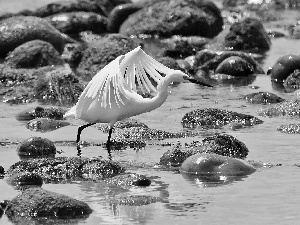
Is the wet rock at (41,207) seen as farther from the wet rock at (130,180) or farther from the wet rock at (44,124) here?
the wet rock at (44,124)

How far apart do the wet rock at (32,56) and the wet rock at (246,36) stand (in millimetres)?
6398

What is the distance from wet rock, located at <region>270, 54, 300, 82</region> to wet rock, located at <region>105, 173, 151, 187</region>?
12.1m

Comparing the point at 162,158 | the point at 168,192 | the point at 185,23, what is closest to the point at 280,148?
the point at 162,158

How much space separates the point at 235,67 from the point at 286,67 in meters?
1.61

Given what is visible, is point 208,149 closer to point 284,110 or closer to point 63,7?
point 284,110

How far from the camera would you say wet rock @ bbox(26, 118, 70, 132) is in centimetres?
1731

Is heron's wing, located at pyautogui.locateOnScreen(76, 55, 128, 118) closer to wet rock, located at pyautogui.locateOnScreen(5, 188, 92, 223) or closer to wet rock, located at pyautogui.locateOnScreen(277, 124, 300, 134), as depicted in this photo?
wet rock, located at pyautogui.locateOnScreen(277, 124, 300, 134)

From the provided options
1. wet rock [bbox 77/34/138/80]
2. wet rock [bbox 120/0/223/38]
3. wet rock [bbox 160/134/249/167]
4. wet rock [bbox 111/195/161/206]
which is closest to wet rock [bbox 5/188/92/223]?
wet rock [bbox 111/195/161/206]

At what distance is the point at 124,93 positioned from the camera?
1529cm

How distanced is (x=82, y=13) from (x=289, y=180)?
2371 centimetres

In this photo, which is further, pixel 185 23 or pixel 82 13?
pixel 82 13

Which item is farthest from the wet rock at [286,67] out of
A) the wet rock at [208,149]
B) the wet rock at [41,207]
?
the wet rock at [41,207]

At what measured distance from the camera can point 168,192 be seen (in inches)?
480

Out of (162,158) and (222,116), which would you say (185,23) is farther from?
(162,158)
